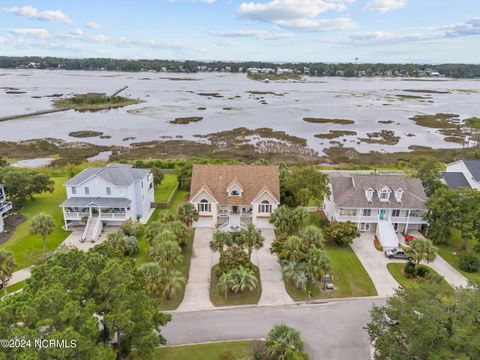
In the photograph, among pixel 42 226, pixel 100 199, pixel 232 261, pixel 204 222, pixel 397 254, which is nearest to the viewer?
pixel 232 261

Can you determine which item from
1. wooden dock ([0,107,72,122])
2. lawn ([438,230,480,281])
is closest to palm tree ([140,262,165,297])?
lawn ([438,230,480,281])

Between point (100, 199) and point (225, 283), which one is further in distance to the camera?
point (100, 199)

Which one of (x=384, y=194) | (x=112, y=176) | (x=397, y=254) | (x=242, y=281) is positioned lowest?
(x=397, y=254)

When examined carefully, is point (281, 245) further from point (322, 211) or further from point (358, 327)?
point (322, 211)

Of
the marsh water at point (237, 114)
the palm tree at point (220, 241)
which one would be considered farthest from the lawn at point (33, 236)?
the marsh water at point (237, 114)

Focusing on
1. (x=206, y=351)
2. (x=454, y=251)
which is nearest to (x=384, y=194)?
(x=454, y=251)

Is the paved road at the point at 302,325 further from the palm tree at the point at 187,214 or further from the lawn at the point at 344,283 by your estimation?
the palm tree at the point at 187,214

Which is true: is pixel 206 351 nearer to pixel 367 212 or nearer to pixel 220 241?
pixel 220 241
